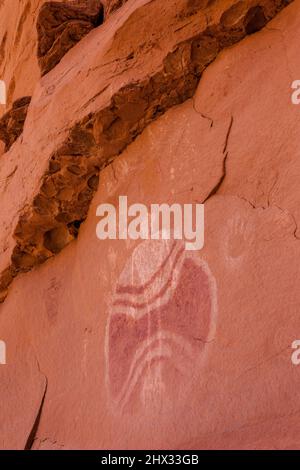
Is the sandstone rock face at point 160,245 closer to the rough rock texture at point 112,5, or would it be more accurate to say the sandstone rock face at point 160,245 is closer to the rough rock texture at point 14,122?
the rough rock texture at point 112,5

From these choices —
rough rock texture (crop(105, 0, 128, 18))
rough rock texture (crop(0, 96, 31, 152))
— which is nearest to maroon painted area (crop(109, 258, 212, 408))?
rough rock texture (crop(105, 0, 128, 18))

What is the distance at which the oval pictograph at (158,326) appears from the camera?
2.02 m

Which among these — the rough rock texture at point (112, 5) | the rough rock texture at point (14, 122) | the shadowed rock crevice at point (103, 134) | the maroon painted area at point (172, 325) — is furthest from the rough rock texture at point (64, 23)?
the maroon painted area at point (172, 325)

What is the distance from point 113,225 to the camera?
261 centimetres

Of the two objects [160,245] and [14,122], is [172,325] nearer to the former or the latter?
[160,245]

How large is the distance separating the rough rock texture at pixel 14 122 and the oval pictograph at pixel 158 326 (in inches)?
56.9

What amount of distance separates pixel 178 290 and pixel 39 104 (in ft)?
4.45

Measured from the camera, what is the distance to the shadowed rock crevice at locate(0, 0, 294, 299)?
2372mm

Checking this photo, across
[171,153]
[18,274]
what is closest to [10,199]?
[18,274]

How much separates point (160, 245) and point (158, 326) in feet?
0.92

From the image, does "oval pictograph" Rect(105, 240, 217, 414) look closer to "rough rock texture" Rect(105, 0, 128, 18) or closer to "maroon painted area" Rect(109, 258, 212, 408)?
"maroon painted area" Rect(109, 258, 212, 408)

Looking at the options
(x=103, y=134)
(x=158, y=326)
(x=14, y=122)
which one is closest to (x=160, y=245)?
(x=158, y=326)

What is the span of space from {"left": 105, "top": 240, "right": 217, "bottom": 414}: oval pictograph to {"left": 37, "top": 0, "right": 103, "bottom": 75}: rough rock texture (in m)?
1.33

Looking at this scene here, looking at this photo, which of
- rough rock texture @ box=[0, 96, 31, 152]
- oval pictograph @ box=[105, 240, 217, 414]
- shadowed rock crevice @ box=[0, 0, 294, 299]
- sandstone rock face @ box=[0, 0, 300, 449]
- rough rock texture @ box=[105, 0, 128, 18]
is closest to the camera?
sandstone rock face @ box=[0, 0, 300, 449]
